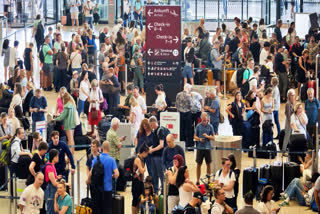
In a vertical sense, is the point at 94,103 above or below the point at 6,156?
above

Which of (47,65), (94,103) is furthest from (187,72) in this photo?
(47,65)

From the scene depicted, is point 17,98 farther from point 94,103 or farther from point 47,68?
point 47,68

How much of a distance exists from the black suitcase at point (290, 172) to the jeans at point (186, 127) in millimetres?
3546

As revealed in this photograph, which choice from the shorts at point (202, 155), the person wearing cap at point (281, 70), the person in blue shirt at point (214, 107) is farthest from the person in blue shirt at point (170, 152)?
the person wearing cap at point (281, 70)

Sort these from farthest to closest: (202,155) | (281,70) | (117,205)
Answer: (281,70) → (202,155) → (117,205)

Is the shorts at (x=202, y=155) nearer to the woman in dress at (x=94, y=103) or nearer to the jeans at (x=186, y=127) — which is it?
the jeans at (x=186, y=127)

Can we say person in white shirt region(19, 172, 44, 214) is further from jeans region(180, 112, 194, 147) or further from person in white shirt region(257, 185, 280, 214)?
jeans region(180, 112, 194, 147)

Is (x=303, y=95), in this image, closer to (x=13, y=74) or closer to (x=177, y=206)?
(x=13, y=74)

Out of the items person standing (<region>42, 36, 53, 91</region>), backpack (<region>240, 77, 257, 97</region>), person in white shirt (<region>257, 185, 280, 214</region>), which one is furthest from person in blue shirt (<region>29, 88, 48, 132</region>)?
person in white shirt (<region>257, 185, 280, 214</region>)

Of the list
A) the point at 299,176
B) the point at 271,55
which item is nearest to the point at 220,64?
the point at 271,55

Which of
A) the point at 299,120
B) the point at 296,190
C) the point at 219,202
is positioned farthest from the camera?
the point at 299,120

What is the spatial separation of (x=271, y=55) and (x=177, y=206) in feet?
38.5

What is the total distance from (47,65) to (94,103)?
5.99m

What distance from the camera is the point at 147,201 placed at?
1631 centimetres
